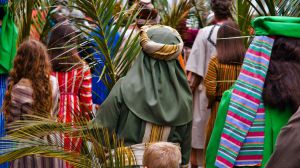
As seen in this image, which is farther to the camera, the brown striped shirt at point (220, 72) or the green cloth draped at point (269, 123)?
the brown striped shirt at point (220, 72)

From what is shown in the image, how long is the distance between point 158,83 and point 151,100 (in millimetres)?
139

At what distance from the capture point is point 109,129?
17.2 feet

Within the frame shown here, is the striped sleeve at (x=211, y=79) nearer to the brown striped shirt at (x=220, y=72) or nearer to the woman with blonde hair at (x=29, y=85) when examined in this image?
the brown striped shirt at (x=220, y=72)

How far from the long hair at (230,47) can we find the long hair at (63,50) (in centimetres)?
125

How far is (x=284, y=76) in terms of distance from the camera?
436cm

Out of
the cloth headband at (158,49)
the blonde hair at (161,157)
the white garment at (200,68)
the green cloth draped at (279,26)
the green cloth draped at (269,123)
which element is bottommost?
the white garment at (200,68)

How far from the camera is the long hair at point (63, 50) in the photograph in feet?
21.7

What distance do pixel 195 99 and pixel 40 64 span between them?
2832 mm

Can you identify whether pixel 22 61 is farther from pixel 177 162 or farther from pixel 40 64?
pixel 177 162

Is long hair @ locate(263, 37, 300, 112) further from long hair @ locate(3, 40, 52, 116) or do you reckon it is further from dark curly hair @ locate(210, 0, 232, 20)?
dark curly hair @ locate(210, 0, 232, 20)

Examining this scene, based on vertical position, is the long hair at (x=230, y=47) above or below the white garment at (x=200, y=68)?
above

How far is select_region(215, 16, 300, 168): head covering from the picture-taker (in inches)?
173

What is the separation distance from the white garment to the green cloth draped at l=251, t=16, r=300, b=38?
11.6 feet

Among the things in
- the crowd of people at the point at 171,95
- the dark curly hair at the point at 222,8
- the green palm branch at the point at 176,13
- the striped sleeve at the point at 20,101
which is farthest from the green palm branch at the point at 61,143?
the green palm branch at the point at 176,13
